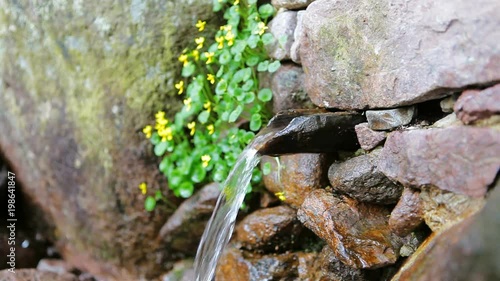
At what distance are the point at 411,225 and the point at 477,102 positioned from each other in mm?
476

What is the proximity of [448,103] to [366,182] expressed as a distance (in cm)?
43

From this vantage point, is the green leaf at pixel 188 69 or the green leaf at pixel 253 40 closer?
the green leaf at pixel 253 40

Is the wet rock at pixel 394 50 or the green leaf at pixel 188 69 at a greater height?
the wet rock at pixel 394 50

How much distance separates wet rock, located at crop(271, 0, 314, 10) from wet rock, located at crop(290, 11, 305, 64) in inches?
1.3

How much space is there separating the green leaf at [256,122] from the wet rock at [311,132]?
326 millimetres

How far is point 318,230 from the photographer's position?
1986 mm

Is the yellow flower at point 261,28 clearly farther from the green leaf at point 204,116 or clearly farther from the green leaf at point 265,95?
the green leaf at point 204,116

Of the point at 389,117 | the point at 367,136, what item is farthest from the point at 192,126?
the point at 389,117

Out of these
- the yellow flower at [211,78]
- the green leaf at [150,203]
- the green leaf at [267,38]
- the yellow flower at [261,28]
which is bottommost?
the green leaf at [150,203]

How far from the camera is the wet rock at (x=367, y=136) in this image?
184 cm

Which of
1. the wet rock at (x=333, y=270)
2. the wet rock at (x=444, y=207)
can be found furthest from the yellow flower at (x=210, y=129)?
the wet rock at (x=444, y=207)

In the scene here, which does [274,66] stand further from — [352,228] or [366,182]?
[352,228]

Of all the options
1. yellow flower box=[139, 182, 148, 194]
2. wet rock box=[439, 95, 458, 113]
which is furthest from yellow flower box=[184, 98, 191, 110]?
wet rock box=[439, 95, 458, 113]

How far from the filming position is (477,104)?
144 cm
